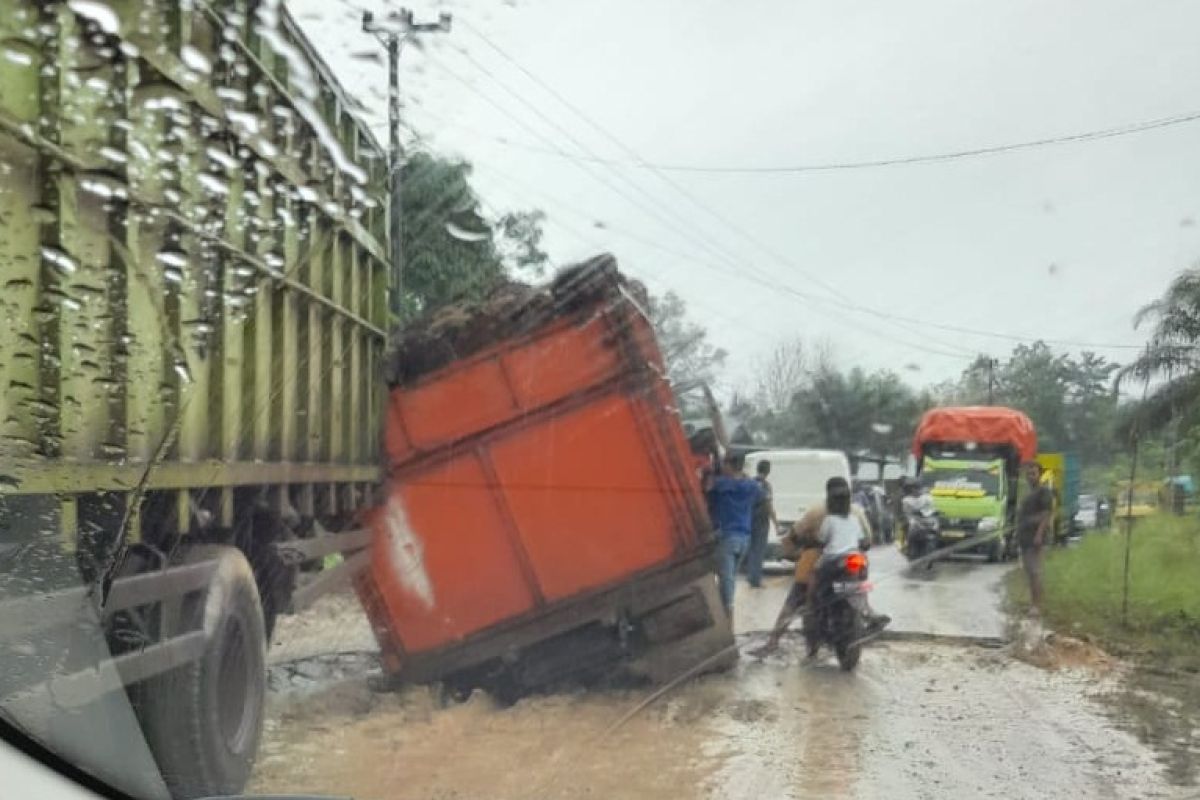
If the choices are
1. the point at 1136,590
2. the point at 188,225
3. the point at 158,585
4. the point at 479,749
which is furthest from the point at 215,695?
the point at 1136,590

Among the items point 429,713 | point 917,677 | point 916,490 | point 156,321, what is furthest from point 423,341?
point 917,677

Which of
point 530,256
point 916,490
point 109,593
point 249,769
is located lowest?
point 249,769

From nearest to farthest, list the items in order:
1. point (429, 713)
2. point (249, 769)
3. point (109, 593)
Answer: point (109, 593), point (249, 769), point (429, 713)

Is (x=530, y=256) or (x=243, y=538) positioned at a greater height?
(x=530, y=256)

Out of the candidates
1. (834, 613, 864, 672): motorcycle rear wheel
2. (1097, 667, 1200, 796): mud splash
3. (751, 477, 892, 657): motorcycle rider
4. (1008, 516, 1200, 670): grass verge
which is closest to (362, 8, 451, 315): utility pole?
(751, 477, 892, 657): motorcycle rider

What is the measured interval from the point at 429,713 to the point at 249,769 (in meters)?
0.59

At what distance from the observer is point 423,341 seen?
414 centimetres

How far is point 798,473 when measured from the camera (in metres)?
3.89

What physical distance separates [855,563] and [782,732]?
587mm

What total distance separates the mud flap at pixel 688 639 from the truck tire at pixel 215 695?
1.13 meters

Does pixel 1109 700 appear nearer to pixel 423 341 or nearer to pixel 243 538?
pixel 423 341

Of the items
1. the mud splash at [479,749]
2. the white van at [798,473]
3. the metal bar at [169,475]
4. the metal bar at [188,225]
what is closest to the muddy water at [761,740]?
the mud splash at [479,749]

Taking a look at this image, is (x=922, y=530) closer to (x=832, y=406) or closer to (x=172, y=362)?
(x=832, y=406)

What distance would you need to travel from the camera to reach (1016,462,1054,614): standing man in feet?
12.4
